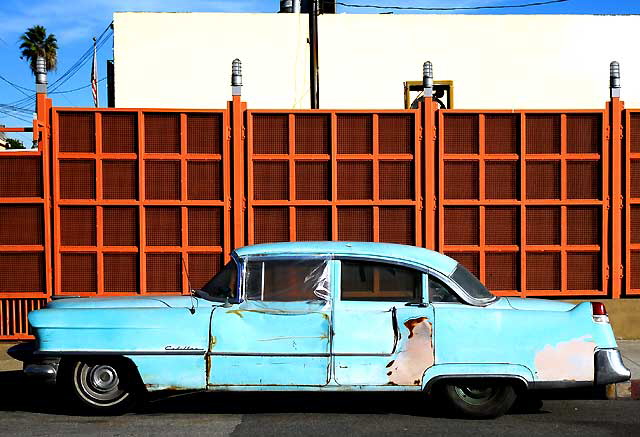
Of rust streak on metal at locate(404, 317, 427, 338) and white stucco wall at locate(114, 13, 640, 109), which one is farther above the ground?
white stucco wall at locate(114, 13, 640, 109)

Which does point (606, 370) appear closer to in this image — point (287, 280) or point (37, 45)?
point (287, 280)

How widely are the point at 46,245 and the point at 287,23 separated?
7.57 metres

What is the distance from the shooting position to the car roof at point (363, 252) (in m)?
6.89

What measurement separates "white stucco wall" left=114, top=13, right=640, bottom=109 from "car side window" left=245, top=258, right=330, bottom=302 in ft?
28.7

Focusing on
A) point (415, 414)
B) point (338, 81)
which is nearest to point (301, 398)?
point (415, 414)

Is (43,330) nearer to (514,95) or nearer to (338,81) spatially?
(338,81)

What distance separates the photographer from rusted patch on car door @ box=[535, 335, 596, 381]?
6578mm

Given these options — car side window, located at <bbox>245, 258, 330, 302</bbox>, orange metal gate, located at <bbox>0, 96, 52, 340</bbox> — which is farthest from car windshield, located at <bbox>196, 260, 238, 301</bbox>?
orange metal gate, located at <bbox>0, 96, 52, 340</bbox>

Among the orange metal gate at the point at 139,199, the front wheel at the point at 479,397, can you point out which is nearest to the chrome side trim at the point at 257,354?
the front wheel at the point at 479,397

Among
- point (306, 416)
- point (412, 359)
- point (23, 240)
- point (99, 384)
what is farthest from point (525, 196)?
point (23, 240)

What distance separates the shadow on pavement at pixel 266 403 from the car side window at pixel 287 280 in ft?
3.77

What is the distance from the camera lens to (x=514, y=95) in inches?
599

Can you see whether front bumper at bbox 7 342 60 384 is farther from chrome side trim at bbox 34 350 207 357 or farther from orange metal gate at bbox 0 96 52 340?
orange metal gate at bbox 0 96 52 340

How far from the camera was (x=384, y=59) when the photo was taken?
15.4 meters
